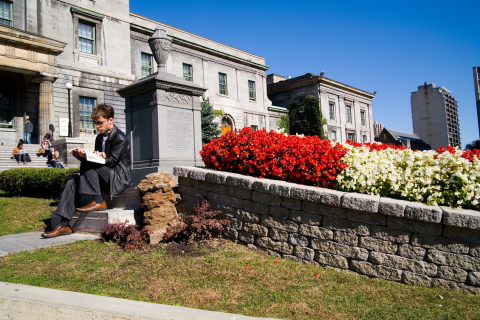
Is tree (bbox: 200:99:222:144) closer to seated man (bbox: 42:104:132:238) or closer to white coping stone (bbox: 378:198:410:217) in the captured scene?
seated man (bbox: 42:104:132:238)

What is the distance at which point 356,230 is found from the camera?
425 cm

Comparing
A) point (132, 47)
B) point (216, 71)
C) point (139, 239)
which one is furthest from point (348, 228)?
point (216, 71)

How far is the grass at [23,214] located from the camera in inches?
257

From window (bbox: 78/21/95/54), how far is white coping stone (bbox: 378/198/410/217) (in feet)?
73.6

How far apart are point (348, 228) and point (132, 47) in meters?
24.0

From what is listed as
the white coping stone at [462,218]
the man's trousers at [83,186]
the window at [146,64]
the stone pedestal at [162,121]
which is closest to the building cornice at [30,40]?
the window at [146,64]

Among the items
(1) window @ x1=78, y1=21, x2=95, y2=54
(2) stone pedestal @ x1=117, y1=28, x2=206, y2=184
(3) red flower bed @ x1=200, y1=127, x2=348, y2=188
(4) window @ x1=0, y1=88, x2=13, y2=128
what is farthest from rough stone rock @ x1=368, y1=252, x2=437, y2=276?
(1) window @ x1=78, y1=21, x2=95, y2=54

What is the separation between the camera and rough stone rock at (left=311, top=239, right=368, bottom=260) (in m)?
4.21

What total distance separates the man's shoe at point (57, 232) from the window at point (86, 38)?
19.1 m

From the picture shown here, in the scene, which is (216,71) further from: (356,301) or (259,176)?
(356,301)

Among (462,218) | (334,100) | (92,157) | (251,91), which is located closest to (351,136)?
(334,100)

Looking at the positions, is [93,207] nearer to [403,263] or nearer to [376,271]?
[376,271]

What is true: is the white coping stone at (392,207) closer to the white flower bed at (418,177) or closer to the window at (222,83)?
the white flower bed at (418,177)

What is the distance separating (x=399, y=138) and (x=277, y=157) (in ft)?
166
